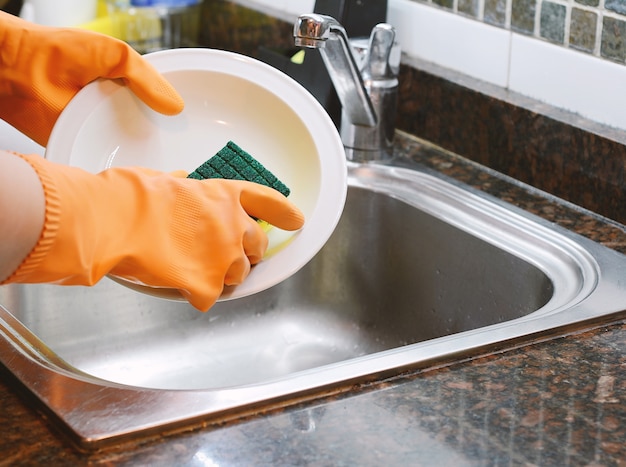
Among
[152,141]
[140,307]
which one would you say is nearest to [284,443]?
[152,141]

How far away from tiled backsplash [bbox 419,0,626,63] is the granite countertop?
17.0 inches

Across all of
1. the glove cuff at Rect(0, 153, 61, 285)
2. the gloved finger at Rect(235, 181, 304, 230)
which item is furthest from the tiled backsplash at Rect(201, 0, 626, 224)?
the glove cuff at Rect(0, 153, 61, 285)

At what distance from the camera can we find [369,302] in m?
1.27

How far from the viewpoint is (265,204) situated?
32.6 inches

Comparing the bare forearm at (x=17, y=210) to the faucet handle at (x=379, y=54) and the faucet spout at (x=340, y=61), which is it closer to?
the faucet spout at (x=340, y=61)

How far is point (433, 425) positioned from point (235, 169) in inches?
12.6

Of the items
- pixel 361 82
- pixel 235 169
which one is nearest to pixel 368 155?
pixel 361 82

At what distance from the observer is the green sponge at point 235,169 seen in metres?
0.91

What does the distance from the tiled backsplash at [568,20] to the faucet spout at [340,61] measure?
0.22 m

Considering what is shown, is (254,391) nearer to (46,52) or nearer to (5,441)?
(5,441)

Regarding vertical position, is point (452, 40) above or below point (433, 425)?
above

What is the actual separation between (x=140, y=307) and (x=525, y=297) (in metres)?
0.48

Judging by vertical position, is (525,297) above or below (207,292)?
below

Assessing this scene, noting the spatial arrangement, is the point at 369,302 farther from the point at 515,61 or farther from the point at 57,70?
the point at 57,70
